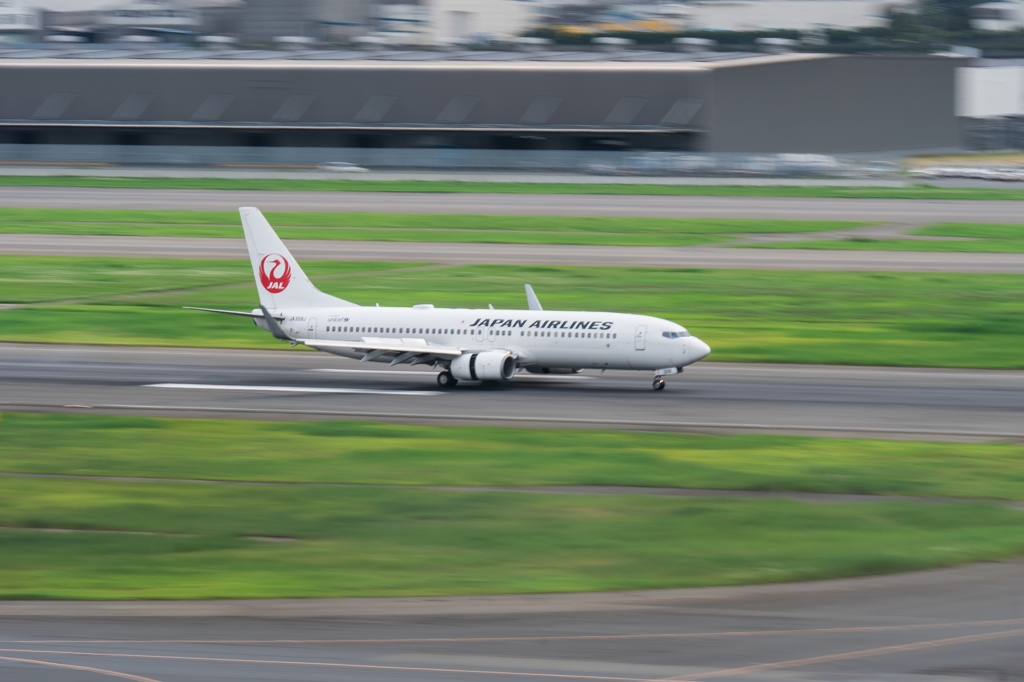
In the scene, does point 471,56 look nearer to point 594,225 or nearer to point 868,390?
point 594,225

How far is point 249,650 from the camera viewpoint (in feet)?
60.6

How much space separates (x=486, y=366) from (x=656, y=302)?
20566mm

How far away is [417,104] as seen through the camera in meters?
123

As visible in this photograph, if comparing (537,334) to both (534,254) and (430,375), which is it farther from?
(534,254)

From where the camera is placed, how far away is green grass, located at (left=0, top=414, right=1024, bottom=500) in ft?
97.6

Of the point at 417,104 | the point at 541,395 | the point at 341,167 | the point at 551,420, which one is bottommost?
the point at 551,420

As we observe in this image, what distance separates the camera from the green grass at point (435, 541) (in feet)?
72.2

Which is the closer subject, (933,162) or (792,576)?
(792,576)

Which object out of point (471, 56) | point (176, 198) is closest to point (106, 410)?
point (176, 198)

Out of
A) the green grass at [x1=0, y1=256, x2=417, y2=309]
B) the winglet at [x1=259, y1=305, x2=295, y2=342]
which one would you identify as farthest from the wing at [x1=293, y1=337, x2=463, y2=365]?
the green grass at [x1=0, y1=256, x2=417, y2=309]

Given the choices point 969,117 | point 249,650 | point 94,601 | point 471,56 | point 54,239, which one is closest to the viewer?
point 249,650

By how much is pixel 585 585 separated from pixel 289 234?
66150 millimetres

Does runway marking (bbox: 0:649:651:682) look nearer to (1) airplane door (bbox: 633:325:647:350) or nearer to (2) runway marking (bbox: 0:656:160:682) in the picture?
(2) runway marking (bbox: 0:656:160:682)

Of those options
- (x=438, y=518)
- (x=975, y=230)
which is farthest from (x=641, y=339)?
(x=975, y=230)
